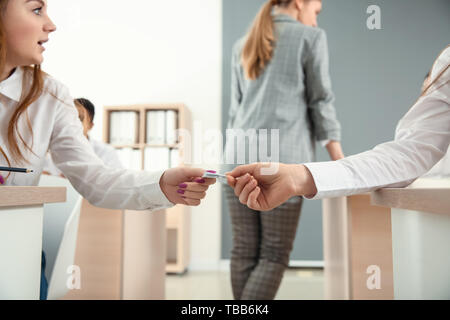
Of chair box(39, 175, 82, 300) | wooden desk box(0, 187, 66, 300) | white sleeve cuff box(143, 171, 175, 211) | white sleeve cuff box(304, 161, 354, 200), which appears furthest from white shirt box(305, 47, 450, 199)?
chair box(39, 175, 82, 300)

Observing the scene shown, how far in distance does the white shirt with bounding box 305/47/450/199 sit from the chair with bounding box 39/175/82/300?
2.00 ft

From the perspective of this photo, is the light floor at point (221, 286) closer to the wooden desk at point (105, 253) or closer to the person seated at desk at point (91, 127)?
the wooden desk at point (105, 253)

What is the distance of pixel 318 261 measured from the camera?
2.38 m

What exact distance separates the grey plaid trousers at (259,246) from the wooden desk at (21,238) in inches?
23.4

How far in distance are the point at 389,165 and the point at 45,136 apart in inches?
23.8

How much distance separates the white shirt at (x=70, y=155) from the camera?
648 millimetres

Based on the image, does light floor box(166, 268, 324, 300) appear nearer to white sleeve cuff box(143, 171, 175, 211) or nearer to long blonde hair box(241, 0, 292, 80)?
white sleeve cuff box(143, 171, 175, 211)

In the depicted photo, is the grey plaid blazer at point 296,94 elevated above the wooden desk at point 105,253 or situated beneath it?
elevated above

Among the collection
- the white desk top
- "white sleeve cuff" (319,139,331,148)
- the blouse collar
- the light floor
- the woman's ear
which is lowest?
the light floor

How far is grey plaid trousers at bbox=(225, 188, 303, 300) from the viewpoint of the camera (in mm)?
1016

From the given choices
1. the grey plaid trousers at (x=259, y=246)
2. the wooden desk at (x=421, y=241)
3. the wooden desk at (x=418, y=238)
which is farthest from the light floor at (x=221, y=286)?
the wooden desk at (x=421, y=241)
